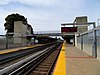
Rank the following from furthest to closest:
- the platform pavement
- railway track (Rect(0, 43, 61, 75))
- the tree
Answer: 1. the tree
2. the platform pavement
3. railway track (Rect(0, 43, 61, 75))

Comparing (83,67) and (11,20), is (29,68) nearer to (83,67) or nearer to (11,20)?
(83,67)

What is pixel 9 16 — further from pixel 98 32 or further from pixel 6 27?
pixel 98 32

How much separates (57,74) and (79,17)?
215ft

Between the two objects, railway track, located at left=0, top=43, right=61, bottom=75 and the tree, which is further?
the tree

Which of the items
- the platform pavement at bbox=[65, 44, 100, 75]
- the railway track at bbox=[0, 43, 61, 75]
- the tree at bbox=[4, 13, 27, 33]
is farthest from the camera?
the tree at bbox=[4, 13, 27, 33]

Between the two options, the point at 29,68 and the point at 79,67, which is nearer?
the point at 79,67

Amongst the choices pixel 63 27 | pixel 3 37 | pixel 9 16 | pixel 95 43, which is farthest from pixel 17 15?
pixel 95 43

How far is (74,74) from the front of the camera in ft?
38.5

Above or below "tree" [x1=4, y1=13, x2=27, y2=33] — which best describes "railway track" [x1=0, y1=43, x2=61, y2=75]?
below

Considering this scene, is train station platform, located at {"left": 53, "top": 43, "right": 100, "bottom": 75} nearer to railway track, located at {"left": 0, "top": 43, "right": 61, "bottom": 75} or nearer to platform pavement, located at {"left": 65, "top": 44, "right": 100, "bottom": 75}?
platform pavement, located at {"left": 65, "top": 44, "right": 100, "bottom": 75}

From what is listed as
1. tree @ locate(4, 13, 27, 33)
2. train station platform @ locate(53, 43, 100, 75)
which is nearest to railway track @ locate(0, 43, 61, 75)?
train station platform @ locate(53, 43, 100, 75)

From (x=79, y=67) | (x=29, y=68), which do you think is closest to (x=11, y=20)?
(x=29, y=68)

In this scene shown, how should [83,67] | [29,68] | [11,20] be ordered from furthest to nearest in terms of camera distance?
[11,20]
[29,68]
[83,67]

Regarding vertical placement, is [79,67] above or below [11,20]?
below
